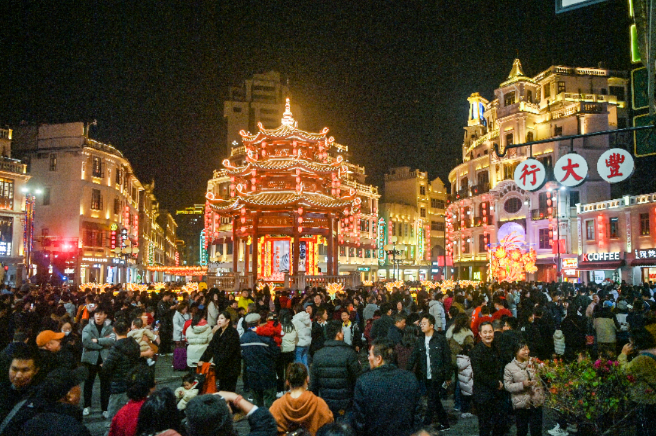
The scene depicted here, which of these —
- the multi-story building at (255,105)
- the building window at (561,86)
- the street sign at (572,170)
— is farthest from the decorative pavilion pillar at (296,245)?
the multi-story building at (255,105)

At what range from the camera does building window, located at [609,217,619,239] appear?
123ft

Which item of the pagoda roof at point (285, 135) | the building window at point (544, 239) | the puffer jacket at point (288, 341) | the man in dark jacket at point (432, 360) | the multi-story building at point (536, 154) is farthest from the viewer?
the building window at point (544, 239)

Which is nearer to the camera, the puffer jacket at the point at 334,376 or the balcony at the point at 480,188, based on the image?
the puffer jacket at the point at 334,376

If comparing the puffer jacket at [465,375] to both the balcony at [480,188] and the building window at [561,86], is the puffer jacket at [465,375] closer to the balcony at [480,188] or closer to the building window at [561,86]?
the balcony at [480,188]

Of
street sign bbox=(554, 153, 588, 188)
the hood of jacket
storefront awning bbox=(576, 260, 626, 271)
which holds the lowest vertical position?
the hood of jacket

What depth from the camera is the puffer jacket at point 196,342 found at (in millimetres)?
8969

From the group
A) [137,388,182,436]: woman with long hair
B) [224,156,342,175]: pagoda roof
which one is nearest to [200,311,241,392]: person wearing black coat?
[137,388,182,436]: woman with long hair

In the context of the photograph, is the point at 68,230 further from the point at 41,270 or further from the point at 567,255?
the point at 567,255

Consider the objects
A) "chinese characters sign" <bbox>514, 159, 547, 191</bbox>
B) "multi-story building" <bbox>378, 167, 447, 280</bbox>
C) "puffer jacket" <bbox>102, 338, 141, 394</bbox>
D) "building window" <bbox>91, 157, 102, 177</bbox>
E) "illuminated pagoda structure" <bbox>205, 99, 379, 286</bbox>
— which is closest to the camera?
"puffer jacket" <bbox>102, 338, 141, 394</bbox>

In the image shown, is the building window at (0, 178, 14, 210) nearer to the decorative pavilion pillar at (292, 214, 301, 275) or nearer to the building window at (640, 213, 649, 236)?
the decorative pavilion pillar at (292, 214, 301, 275)

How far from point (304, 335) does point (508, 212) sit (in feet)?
144

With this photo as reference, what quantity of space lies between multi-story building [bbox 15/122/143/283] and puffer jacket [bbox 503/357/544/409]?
41.6 meters

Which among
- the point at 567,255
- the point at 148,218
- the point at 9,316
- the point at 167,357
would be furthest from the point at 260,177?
the point at 148,218

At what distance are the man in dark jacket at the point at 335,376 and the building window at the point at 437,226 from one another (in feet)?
231
